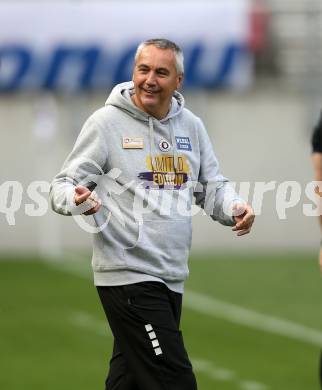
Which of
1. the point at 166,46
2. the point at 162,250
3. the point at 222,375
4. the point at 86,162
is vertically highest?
the point at 166,46

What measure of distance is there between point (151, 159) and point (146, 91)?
0.35m

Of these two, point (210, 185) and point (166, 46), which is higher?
point (166, 46)

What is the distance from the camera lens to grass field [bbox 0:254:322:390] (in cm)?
1115

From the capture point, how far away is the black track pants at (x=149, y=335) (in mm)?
6938

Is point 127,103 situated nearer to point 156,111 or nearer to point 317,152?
point 156,111

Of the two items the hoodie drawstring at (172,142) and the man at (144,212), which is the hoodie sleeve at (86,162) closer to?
the man at (144,212)

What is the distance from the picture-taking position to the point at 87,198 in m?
6.60

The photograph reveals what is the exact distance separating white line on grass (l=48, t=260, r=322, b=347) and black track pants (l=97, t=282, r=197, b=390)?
6.26m

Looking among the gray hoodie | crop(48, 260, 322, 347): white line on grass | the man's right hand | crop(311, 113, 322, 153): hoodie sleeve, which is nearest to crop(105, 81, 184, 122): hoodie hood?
the gray hoodie

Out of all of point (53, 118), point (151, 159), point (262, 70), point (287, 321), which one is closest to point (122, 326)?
point (151, 159)

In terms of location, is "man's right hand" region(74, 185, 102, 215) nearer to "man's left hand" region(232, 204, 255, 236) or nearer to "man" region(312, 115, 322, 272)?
"man's left hand" region(232, 204, 255, 236)

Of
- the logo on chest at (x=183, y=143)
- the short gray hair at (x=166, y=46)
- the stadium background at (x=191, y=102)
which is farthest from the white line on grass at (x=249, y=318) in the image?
the short gray hair at (x=166, y=46)

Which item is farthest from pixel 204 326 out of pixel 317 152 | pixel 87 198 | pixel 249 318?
pixel 87 198

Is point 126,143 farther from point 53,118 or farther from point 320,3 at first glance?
point 320,3
